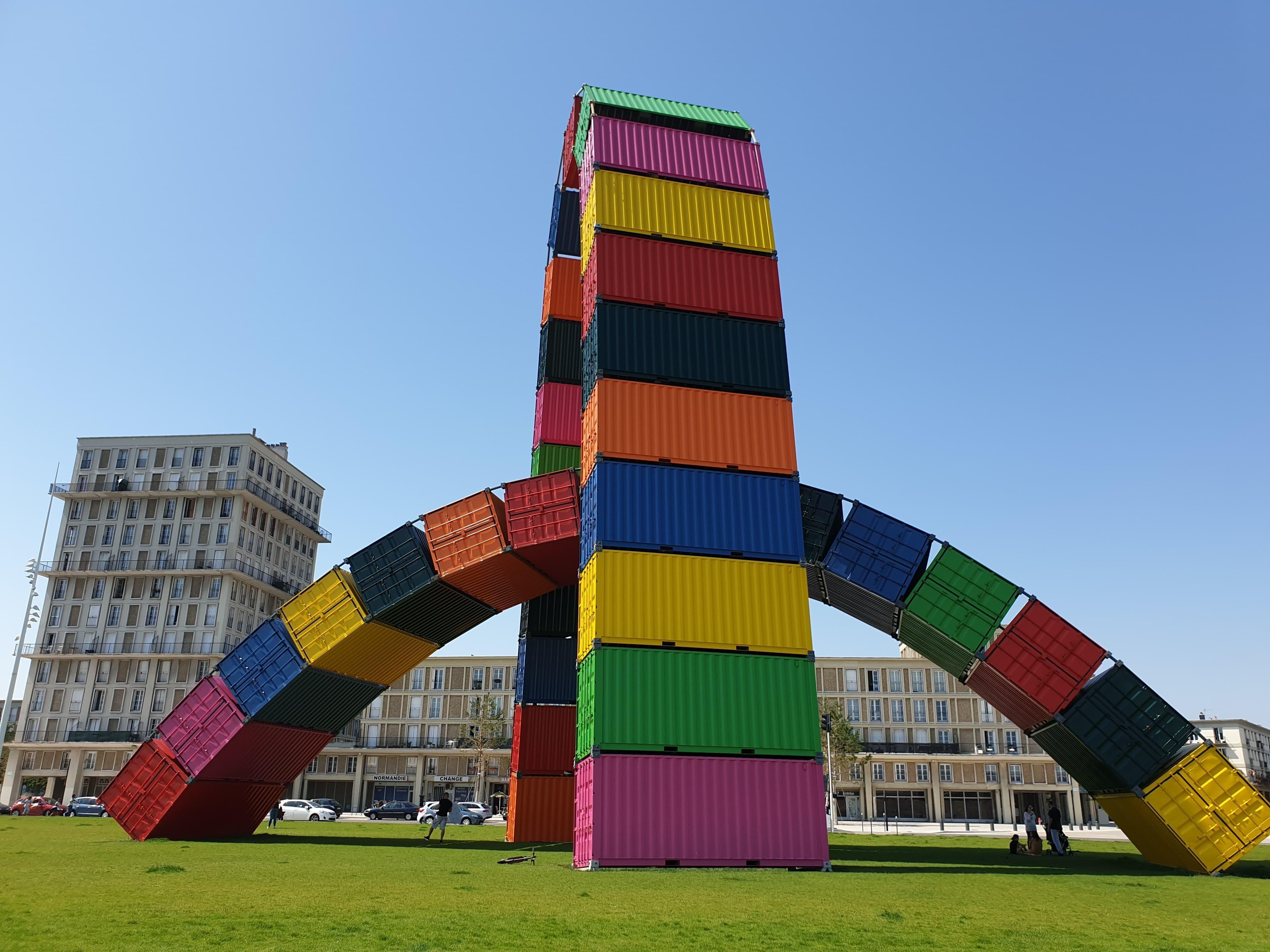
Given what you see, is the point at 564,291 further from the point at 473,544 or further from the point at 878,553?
→ the point at 878,553

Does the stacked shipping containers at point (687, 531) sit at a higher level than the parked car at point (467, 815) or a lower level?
higher

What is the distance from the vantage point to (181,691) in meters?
90.5

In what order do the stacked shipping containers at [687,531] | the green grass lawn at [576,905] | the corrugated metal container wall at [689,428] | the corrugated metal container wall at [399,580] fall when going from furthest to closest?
the corrugated metal container wall at [399,580] → the corrugated metal container wall at [689,428] → the stacked shipping containers at [687,531] → the green grass lawn at [576,905]

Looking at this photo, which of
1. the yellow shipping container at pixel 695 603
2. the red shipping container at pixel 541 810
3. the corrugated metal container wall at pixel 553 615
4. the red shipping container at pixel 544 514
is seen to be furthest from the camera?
the corrugated metal container wall at pixel 553 615

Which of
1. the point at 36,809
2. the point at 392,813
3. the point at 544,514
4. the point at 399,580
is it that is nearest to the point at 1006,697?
the point at 544,514

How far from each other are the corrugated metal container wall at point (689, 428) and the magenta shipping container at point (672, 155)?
862 cm

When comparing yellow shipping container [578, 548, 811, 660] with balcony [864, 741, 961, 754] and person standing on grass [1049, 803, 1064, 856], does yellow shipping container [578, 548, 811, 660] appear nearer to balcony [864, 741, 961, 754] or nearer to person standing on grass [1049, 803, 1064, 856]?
person standing on grass [1049, 803, 1064, 856]

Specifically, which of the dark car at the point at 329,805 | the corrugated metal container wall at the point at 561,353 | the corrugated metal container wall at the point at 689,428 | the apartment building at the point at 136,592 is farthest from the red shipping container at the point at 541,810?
the apartment building at the point at 136,592

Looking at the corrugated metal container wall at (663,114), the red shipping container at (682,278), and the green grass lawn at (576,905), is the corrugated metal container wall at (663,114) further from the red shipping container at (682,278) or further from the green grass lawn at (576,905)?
the green grass lawn at (576,905)

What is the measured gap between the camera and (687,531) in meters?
28.3

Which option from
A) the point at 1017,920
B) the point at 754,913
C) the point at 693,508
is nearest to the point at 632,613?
the point at 693,508

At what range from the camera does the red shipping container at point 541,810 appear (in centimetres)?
3778

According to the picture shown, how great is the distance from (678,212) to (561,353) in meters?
12.2

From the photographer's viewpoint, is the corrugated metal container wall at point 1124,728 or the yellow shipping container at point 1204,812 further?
the corrugated metal container wall at point 1124,728
